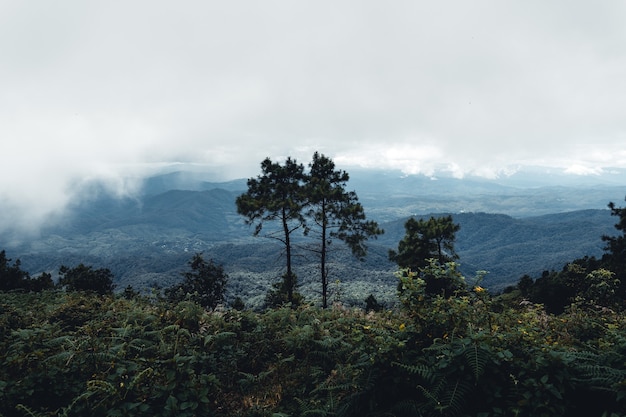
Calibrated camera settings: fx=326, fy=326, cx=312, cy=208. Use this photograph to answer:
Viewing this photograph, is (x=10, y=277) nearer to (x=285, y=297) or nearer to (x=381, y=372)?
(x=285, y=297)

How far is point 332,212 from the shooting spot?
2642 cm

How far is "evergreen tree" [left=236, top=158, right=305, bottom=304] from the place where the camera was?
975 inches

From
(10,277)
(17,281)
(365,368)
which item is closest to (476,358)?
(365,368)

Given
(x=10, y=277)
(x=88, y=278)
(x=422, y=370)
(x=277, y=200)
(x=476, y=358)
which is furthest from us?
(x=88, y=278)

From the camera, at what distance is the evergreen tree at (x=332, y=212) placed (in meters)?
26.1

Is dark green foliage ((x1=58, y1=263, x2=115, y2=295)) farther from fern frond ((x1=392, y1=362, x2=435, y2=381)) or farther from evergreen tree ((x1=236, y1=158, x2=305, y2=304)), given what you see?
fern frond ((x1=392, y1=362, x2=435, y2=381))

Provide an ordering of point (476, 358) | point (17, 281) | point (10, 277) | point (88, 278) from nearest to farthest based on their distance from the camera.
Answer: point (476, 358) < point (17, 281) < point (10, 277) < point (88, 278)

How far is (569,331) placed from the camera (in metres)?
6.73

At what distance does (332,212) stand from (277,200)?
15.3ft

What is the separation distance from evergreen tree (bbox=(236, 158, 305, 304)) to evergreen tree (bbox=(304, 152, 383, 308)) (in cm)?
99

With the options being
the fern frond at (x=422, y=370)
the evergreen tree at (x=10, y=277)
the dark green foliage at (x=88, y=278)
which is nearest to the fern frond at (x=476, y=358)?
the fern frond at (x=422, y=370)

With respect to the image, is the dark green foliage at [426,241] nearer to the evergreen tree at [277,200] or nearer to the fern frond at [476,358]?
the evergreen tree at [277,200]

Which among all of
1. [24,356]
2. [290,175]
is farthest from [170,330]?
[290,175]

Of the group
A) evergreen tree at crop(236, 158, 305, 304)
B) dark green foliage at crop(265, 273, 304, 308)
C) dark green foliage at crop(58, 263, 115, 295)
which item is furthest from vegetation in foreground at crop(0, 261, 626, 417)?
dark green foliage at crop(58, 263, 115, 295)
